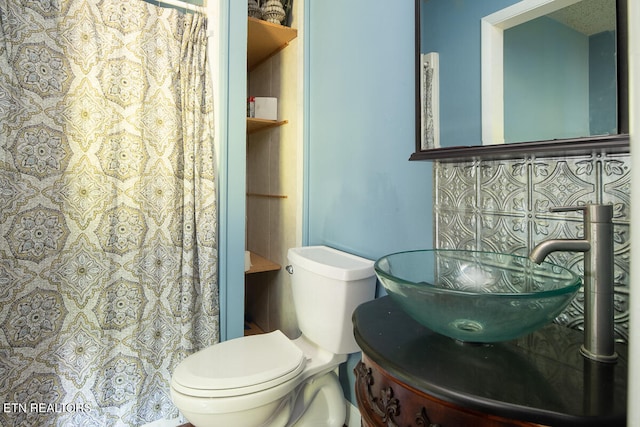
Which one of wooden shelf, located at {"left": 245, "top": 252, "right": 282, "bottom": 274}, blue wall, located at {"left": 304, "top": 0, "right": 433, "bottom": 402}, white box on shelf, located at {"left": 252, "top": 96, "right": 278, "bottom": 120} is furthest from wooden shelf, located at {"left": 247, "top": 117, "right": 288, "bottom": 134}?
wooden shelf, located at {"left": 245, "top": 252, "right": 282, "bottom": 274}

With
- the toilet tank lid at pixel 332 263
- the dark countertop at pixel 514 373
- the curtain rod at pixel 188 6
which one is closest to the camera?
the dark countertop at pixel 514 373

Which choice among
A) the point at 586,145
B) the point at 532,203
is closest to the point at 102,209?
the point at 532,203

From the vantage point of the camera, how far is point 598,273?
698mm

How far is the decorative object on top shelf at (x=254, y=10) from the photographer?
2.20 m

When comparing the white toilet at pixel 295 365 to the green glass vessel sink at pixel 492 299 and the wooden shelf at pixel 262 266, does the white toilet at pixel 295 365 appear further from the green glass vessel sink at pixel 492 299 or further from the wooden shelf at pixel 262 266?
the wooden shelf at pixel 262 266

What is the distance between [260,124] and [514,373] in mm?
2087

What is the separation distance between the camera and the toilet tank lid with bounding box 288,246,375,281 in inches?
56.3

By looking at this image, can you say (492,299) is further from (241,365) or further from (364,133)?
(364,133)

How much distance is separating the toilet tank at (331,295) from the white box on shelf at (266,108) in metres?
1.05

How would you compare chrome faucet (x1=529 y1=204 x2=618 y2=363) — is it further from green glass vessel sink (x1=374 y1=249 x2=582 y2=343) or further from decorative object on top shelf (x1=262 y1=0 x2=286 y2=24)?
decorative object on top shelf (x1=262 y1=0 x2=286 y2=24)

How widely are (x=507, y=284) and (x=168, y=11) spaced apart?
1829 millimetres

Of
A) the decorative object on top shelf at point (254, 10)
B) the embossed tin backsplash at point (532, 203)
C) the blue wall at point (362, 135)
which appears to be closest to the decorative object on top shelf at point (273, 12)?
the decorative object on top shelf at point (254, 10)

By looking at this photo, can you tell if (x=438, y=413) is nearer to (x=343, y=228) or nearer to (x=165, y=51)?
(x=343, y=228)

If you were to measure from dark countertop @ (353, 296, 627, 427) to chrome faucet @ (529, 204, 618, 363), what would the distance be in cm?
4
